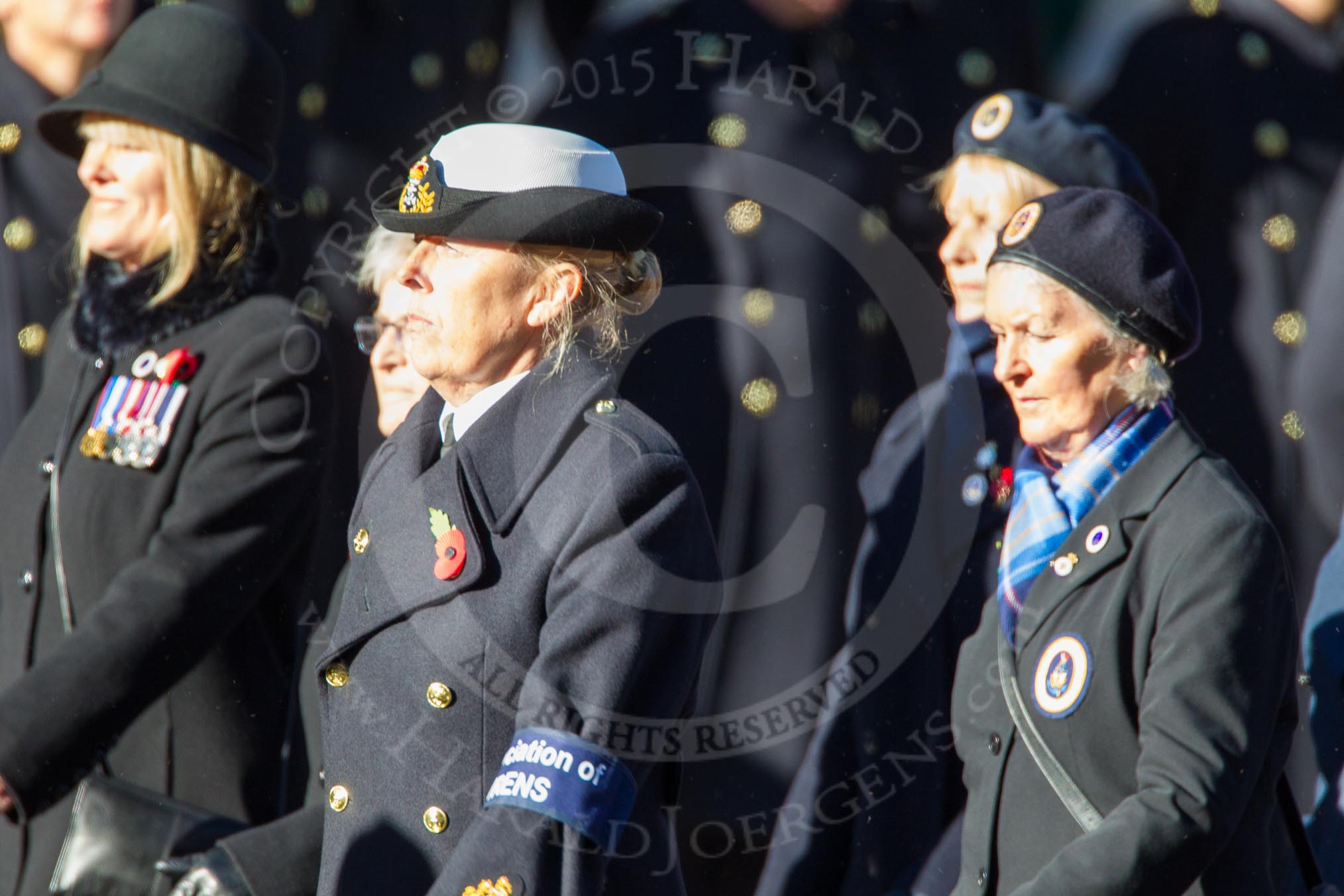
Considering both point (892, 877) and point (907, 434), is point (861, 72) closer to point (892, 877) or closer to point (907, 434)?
point (907, 434)

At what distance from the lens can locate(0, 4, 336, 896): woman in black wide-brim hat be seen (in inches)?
105

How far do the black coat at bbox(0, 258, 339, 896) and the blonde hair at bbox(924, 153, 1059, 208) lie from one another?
1175 millimetres

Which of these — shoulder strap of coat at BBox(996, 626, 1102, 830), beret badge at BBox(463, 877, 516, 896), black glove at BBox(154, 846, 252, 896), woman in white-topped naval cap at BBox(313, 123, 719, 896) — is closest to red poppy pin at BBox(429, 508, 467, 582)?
woman in white-topped naval cap at BBox(313, 123, 719, 896)

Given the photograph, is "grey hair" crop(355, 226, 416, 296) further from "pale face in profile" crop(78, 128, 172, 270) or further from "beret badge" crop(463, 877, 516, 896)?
"beret badge" crop(463, 877, 516, 896)

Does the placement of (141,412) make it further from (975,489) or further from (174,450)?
(975,489)

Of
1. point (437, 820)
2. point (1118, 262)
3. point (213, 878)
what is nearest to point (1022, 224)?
point (1118, 262)

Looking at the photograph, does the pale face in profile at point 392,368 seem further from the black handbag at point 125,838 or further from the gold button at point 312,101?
the black handbag at point 125,838

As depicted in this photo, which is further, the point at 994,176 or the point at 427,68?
the point at 427,68

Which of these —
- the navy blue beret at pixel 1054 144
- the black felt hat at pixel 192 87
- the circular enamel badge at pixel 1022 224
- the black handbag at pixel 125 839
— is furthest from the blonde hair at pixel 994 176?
the black handbag at pixel 125 839

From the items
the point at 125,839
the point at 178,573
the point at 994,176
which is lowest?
the point at 125,839

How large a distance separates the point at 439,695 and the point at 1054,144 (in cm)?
156

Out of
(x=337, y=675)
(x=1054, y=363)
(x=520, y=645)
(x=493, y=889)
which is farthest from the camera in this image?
(x=1054, y=363)

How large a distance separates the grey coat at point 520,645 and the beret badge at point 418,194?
0.27 m

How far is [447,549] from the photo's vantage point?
6.30 feet
